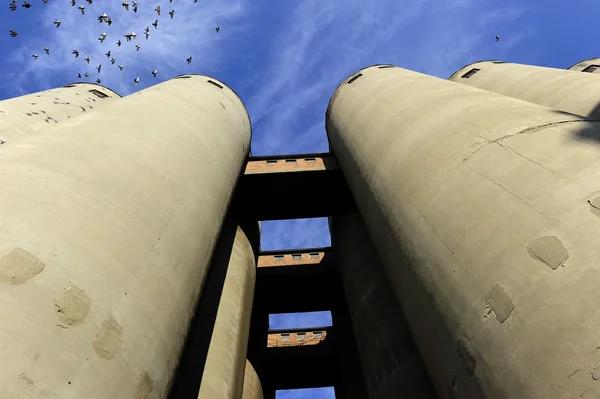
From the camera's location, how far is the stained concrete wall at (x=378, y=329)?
26.0ft

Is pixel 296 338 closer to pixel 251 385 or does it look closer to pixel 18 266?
pixel 251 385

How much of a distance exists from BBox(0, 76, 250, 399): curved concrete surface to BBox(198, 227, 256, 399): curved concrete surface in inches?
97.4

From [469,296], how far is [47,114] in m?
16.6

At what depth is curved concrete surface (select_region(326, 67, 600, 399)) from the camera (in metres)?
3.62

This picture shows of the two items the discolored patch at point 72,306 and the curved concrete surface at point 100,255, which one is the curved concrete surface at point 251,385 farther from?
the discolored patch at point 72,306

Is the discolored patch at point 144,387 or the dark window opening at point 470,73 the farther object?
the dark window opening at point 470,73

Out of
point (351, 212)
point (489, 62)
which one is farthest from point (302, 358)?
point (489, 62)

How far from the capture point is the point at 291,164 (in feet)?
48.5

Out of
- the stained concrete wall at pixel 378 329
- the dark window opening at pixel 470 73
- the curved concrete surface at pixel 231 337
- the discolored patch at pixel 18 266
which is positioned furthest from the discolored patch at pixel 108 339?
the dark window opening at pixel 470 73

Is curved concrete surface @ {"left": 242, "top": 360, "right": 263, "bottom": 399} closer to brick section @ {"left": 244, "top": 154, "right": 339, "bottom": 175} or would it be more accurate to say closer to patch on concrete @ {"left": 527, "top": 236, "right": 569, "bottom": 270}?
brick section @ {"left": 244, "top": 154, "right": 339, "bottom": 175}

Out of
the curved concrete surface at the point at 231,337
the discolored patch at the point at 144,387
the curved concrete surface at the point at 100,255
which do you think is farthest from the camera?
the curved concrete surface at the point at 231,337

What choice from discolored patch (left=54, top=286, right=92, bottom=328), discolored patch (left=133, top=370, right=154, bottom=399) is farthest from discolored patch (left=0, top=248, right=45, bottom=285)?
discolored patch (left=133, top=370, right=154, bottom=399)

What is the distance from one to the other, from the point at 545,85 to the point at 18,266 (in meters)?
18.8

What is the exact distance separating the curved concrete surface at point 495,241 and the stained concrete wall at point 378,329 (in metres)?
2.02
